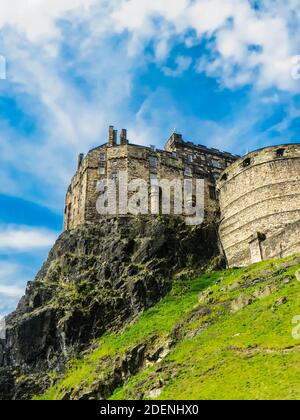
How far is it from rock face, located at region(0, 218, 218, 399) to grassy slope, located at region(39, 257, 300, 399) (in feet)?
5.18

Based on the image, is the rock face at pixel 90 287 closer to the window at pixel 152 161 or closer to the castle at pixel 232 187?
the castle at pixel 232 187

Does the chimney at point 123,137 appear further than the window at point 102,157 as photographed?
Yes

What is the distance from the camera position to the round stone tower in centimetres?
4263

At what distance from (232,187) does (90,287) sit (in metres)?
17.6

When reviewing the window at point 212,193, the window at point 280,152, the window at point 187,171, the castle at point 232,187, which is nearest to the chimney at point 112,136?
the castle at point 232,187

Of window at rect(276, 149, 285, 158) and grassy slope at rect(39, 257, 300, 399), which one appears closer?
grassy slope at rect(39, 257, 300, 399)

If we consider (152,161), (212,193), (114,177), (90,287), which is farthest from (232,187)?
(90,287)

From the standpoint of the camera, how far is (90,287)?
38875mm

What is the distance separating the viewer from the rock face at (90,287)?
35875 millimetres

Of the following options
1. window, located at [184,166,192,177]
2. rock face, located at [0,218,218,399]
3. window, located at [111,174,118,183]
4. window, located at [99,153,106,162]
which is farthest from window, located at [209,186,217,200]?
window, located at [99,153,106,162]

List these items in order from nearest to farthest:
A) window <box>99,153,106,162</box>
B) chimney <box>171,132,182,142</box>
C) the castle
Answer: the castle
window <box>99,153,106,162</box>
chimney <box>171,132,182,142</box>

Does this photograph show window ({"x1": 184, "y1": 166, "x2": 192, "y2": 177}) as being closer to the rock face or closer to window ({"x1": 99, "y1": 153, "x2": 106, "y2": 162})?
the rock face
